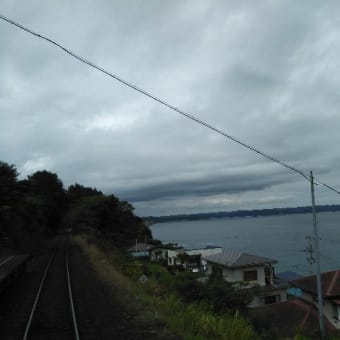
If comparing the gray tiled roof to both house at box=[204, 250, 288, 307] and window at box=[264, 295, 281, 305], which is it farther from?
window at box=[264, 295, 281, 305]

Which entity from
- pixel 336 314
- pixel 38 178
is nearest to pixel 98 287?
pixel 336 314

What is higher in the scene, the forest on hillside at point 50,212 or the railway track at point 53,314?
the forest on hillside at point 50,212

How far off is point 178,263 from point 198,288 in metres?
54.0

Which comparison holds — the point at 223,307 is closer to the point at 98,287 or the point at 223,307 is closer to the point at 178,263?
the point at 98,287

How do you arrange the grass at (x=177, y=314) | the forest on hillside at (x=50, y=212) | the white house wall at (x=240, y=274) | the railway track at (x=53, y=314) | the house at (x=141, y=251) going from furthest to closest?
the house at (x=141, y=251)
the white house wall at (x=240, y=274)
the forest on hillside at (x=50, y=212)
the railway track at (x=53, y=314)
the grass at (x=177, y=314)

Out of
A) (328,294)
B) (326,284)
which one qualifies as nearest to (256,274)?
(326,284)

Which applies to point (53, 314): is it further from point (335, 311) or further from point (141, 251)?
point (141, 251)

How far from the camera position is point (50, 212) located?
76.3 m

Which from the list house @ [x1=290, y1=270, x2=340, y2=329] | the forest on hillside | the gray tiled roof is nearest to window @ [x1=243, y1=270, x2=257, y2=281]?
the gray tiled roof

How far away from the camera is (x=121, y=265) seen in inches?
874

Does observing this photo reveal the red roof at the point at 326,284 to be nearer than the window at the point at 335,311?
No

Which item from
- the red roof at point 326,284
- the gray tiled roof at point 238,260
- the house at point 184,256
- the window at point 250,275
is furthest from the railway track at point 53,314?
the house at point 184,256

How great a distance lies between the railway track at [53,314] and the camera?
10062mm

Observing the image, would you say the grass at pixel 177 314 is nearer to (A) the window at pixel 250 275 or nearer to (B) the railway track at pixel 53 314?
(B) the railway track at pixel 53 314
